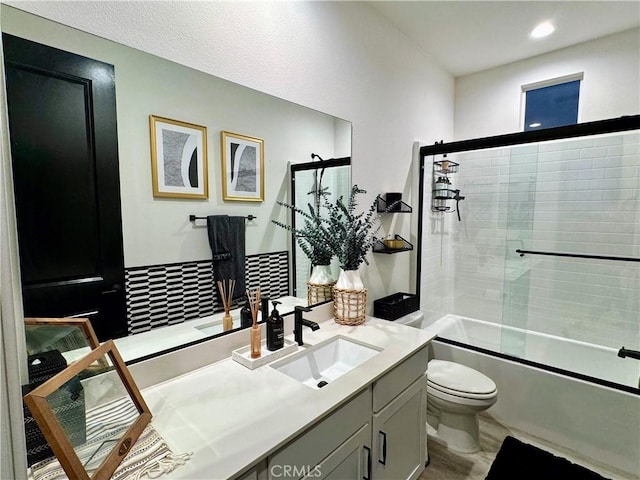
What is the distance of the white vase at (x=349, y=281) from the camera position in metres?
1.86

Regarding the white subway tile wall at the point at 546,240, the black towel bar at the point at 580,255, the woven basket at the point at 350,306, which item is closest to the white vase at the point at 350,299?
the woven basket at the point at 350,306

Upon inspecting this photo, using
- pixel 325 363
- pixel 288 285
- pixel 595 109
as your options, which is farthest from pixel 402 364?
Answer: pixel 595 109

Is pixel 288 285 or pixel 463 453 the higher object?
pixel 288 285

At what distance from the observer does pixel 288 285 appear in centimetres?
177

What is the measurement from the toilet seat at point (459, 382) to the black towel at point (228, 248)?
135 centimetres

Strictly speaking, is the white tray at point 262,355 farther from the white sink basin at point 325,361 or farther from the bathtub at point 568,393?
the bathtub at point 568,393

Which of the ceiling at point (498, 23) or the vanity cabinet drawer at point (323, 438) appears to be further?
the ceiling at point (498, 23)

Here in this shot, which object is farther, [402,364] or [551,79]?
[551,79]

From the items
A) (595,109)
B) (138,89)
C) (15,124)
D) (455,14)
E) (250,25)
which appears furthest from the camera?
(595,109)

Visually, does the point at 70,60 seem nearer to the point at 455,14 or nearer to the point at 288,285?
the point at 288,285

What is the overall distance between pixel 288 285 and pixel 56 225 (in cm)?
104

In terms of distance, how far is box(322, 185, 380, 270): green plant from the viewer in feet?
6.16

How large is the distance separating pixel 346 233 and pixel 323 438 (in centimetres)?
108

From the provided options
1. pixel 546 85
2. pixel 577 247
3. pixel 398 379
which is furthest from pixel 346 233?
pixel 546 85
